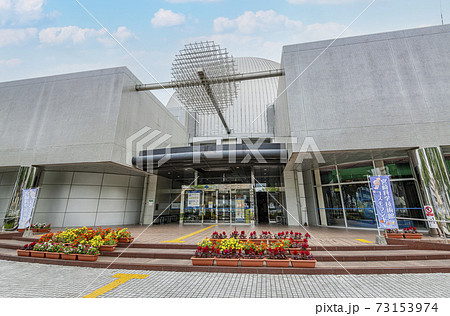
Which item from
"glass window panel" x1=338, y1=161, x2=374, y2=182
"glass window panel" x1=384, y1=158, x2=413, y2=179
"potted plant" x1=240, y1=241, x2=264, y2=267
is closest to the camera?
"potted plant" x1=240, y1=241, x2=264, y2=267

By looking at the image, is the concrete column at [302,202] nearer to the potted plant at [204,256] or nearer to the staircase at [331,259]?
the staircase at [331,259]

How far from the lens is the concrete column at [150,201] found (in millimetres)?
17250

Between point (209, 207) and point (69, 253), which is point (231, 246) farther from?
point (209, 207)

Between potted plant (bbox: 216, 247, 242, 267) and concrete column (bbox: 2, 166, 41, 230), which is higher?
concrete column (bbox: 2, 166, 41, 230)

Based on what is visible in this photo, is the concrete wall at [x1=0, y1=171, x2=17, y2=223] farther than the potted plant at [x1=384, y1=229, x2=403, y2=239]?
Yes

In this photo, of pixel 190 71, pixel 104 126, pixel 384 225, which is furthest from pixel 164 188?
pixel 384 225

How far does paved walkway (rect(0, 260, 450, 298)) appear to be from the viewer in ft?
13.4

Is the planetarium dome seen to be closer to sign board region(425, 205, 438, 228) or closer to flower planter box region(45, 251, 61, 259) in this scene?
sign board region(425, 205, 438, 228)

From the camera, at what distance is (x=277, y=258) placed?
570cm

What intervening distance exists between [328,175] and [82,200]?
19415 millimetres

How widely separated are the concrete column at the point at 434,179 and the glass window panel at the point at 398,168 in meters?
1.58

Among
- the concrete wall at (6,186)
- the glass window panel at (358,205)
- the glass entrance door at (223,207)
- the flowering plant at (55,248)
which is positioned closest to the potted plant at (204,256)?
the flowering plant at (55,248)

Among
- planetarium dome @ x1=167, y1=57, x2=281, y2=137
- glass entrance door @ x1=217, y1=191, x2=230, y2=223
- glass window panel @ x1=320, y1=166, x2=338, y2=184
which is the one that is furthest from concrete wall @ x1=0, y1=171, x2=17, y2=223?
glass window panel @ x1=320, y1=166, x2=338, y2=184

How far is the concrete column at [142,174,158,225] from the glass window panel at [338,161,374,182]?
50.4 feet
